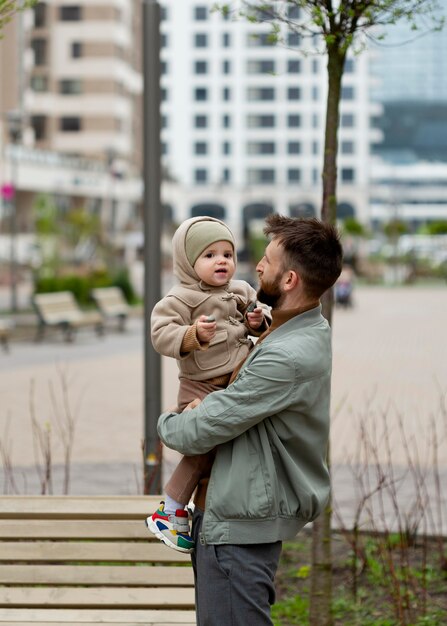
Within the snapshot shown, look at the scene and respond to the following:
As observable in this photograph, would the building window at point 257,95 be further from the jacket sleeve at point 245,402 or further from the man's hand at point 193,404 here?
the jacket sleeve at point 245,402

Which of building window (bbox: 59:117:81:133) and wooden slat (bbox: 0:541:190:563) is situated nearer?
wooden slat (bbox: 0:541:190:563)

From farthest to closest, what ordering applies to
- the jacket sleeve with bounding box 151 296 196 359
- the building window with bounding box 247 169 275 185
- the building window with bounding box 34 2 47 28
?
the building window with bounding box 247 169 275 185
the building window with bounding box 34 2 47 28
the jacket sleeve with bounding box 151 296 196 359

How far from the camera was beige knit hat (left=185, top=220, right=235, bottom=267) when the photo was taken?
3.32m

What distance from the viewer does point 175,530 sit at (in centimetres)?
339

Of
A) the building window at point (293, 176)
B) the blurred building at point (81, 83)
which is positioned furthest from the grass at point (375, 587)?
the building window at point (293, 176)

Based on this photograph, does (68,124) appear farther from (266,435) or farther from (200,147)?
(266,435)

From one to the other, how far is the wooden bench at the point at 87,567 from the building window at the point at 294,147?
126 meters

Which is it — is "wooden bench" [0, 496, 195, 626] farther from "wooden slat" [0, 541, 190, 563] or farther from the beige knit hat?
the beige knit hat

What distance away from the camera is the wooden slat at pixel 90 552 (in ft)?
13.8

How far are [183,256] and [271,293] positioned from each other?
272mm

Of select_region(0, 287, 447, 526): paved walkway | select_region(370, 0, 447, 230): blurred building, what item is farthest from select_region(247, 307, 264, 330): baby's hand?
select_region(370, 0, 447, 230): blurred building

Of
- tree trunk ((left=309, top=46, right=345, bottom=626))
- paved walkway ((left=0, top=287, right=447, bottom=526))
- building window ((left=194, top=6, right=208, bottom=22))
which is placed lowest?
paved walkway ((left=0, top=287, right=447, bottom=526))

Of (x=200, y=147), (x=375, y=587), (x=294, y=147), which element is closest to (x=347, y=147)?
(x=294, y=147)

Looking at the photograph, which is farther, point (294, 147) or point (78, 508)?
point (294, 147)
